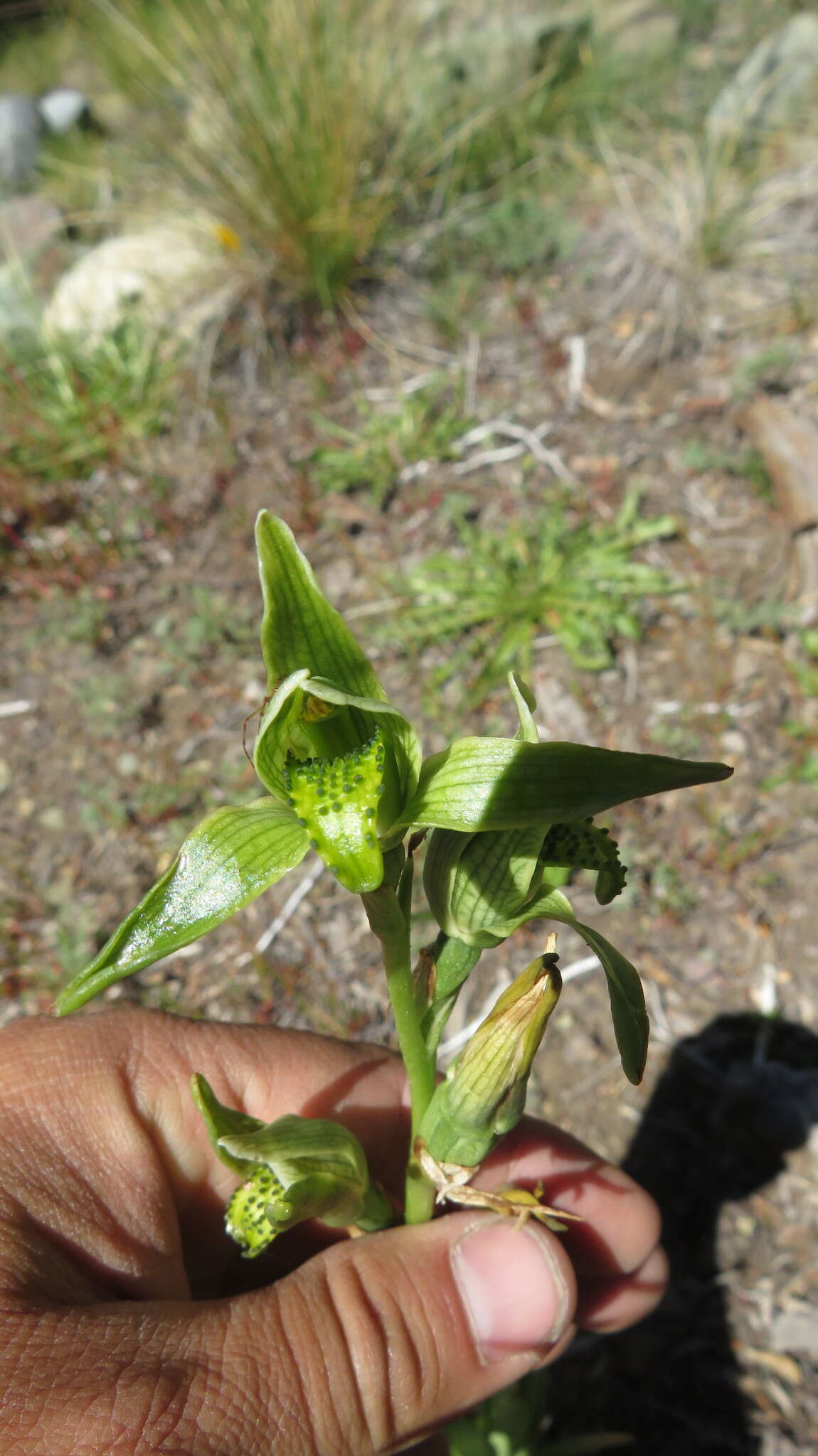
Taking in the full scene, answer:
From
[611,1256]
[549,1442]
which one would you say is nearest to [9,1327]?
[611,1256]

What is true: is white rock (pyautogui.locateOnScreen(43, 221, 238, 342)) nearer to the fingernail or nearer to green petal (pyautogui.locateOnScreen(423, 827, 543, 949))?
green petal (pyautogui.locateOnScreen(423, 827, 543, 949))

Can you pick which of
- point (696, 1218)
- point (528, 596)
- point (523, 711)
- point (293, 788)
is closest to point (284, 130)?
point (528, 596)

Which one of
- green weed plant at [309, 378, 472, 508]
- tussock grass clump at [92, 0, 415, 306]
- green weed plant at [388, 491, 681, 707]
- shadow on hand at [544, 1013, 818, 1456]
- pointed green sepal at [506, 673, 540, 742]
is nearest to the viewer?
pointed green sepal at [506, 673, 540, 742]

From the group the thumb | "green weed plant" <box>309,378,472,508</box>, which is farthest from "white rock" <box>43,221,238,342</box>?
the thumb

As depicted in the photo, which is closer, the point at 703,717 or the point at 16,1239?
the point at 16,1239

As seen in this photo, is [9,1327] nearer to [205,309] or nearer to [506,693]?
[506,693]

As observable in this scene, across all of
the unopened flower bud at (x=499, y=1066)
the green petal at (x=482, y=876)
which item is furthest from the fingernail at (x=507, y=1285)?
the green petal at (x=482, y=876)
